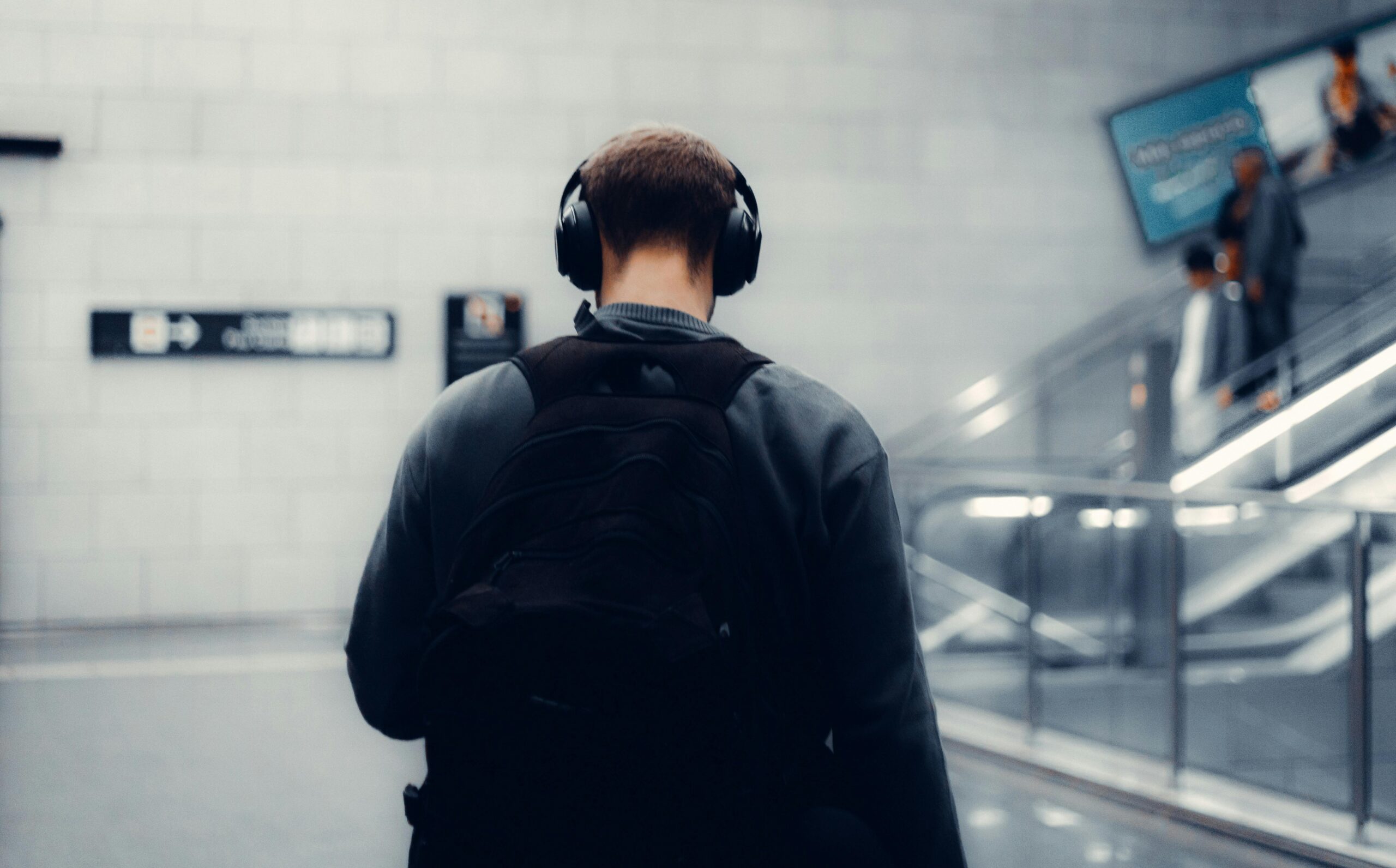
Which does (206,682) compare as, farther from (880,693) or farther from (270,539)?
(880,693)

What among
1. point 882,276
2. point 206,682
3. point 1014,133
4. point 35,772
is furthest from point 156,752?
point 1014,133

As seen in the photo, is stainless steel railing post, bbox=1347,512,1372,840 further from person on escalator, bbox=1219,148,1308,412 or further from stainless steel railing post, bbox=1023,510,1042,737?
person on escalator, bbox=1219,148,1308,412

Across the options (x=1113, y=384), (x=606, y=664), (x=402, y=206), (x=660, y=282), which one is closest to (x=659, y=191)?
(x=660, y=282)

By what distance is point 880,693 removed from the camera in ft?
4.12

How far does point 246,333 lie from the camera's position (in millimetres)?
7789

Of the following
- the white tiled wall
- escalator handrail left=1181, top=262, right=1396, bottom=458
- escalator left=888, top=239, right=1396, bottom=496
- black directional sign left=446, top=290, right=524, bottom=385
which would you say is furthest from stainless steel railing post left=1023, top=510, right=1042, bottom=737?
black directional sign left=446, top=290, right=524, bottom=385

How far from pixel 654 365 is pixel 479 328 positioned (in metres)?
6.91

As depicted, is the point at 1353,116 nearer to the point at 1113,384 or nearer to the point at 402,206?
the point at 1113,384

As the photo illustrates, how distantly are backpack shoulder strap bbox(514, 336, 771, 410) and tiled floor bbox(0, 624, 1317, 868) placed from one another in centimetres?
269

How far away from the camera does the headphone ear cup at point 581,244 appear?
4.68 ft

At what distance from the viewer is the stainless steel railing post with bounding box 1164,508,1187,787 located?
440cm

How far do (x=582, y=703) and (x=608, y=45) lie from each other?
25.0 ft

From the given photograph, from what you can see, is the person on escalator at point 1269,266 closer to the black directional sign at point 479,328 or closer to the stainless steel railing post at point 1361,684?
the stainless steel railing post at point 1361,684

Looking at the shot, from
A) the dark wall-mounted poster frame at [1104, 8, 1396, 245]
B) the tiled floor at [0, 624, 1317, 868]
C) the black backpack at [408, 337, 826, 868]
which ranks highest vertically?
the dark wall-mounted poster frame at [1104, 8, 1396, 245]
